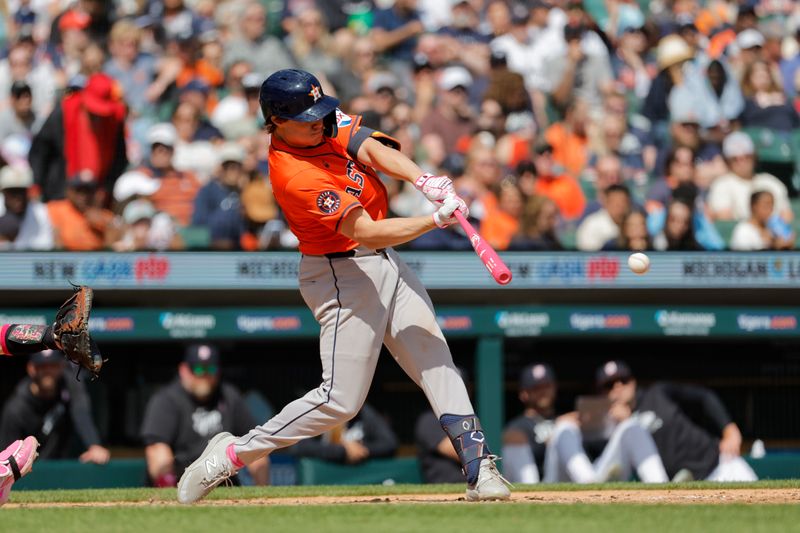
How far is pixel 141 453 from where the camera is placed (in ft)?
28.8

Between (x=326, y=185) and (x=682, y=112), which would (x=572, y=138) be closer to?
(x=682, y=112)

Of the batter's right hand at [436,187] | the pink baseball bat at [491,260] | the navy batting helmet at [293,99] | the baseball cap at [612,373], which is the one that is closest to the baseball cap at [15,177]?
the baseball cap at [612,373]

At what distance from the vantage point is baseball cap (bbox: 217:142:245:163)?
9641 millimetres

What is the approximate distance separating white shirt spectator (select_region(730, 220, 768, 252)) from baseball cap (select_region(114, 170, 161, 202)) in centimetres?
415

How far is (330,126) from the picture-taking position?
538 cm

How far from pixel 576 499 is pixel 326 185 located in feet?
5.52

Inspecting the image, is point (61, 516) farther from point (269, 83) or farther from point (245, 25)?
point (245, 25)

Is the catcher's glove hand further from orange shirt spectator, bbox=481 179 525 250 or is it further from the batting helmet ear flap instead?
orange shirt spectator, bbox=481 179 525 250

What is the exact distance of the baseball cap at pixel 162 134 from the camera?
974 centimetres

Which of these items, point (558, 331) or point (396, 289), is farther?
point (558, 331)

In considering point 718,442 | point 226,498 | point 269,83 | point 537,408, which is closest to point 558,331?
point 537,408

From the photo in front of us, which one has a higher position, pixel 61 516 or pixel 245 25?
pixel 61 516

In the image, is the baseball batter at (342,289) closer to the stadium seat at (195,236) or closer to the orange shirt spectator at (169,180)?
the stadium seat at (195,236)

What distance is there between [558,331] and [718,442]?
A: 4.17 ft
